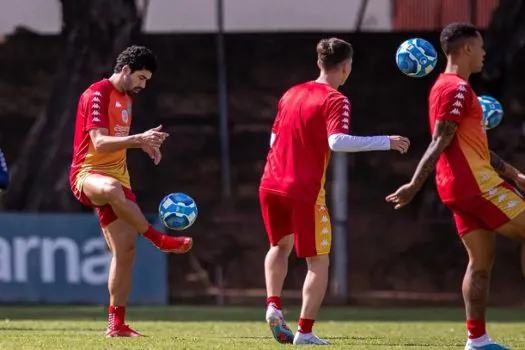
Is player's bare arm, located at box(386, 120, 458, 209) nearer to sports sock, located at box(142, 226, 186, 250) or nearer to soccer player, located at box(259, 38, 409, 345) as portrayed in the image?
soccer player, located at box(259, 38, 409, 345)

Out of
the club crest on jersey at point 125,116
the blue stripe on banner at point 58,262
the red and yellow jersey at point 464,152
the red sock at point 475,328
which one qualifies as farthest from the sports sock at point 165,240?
the blue stripe on banner at point 58,262

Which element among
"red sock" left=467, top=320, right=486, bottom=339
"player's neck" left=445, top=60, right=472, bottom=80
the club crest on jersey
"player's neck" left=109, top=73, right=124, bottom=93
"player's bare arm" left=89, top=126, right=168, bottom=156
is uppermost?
"player's neck" left=109, top=73, right=124, bottom=93

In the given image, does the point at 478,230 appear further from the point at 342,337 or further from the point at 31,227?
the point at 31,227

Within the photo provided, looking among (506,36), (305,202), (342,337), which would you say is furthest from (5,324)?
(506,36)

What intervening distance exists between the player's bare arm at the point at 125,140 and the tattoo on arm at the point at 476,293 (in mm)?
2355

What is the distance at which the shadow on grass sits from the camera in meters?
13.5

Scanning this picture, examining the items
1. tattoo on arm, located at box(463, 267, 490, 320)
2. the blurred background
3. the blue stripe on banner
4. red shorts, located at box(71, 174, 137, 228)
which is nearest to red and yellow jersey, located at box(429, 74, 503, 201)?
tattoo on arm, located at box(463, 267, 490, 320)

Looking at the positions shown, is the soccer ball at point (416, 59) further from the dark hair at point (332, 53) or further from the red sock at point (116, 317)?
the red sock at point (116, 317)

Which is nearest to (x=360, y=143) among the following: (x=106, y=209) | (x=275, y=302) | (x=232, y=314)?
(x=275, y=302)

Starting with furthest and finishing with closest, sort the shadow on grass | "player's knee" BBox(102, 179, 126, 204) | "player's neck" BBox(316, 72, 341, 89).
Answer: the shadow on grass
"player's knee" BBox(102, 179, 126, 204)
"player's neck" BBox(316, 72, 341, 89)

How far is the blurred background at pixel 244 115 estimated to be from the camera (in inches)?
626

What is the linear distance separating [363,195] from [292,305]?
1.63 metres

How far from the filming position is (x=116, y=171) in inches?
380

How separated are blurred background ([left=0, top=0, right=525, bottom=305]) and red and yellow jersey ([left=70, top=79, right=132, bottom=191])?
620 centimetres
